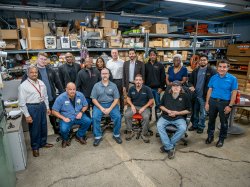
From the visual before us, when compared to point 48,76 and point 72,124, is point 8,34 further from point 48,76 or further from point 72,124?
point 72,124

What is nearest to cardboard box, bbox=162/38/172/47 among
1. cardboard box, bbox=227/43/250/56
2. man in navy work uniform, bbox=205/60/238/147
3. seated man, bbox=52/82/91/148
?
cardboard box, bbox=227/43/250/56

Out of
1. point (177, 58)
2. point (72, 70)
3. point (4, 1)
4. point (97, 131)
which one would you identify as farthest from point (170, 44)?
point (4, 1)

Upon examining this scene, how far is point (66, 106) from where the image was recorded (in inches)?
118

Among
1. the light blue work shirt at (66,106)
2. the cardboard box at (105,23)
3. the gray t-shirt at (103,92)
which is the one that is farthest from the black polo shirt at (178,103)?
the cardboard box at (105,23)

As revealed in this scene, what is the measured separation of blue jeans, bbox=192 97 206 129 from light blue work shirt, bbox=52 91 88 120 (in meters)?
2.28

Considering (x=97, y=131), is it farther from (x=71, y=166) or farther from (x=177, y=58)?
(x=177, y=58)

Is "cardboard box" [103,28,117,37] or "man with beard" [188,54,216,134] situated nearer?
"man with beard" [188,54,216,134]

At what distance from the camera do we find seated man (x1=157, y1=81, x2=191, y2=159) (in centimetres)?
283

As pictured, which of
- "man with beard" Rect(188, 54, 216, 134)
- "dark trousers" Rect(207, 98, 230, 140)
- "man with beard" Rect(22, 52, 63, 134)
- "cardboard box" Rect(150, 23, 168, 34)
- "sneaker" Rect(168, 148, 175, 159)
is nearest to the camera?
"sneaker" Rect(168, 148, 175, 159)

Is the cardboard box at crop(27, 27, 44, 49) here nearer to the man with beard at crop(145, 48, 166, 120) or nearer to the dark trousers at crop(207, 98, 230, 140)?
the man with beard at crop(145, 48, 166, 120)

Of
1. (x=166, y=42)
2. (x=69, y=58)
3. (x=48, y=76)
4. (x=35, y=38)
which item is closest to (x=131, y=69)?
(x=69, y=58)

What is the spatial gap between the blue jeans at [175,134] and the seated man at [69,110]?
4.21 feet

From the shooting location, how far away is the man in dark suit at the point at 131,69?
3.86 meters

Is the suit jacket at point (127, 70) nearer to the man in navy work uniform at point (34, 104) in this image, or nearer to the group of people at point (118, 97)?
the group of people at point (118, 97)
